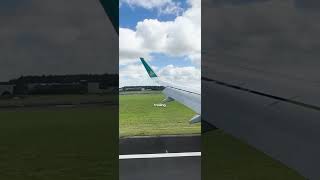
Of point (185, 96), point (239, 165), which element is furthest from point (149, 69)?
point (239, 165)

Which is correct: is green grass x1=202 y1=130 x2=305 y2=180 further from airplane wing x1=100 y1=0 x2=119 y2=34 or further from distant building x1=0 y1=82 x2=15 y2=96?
distant building x1=0 y1=82 x2=15 y2=96

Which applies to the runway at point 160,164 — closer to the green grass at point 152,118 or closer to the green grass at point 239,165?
the green grass at point 239,165

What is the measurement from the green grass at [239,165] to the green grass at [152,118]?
70 centimetres

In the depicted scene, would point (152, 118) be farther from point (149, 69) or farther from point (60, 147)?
point (60, 147)

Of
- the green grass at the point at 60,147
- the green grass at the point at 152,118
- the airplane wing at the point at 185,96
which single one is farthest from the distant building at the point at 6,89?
the airplane wing at the point at 185,96

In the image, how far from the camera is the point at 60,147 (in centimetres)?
410

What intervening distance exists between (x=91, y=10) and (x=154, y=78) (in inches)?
92.3

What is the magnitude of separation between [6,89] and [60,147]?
3275 mm

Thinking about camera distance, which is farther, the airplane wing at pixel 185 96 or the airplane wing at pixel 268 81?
the airplane wing at pixel 185 96

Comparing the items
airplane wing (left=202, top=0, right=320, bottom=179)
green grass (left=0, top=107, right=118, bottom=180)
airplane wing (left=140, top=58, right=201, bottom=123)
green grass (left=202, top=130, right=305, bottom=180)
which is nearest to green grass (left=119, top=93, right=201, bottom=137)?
airplane wing (left=140, top=58, right=201, bottom=123)

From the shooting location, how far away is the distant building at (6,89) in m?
6.21

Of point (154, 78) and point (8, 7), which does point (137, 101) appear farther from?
point (8, 7)

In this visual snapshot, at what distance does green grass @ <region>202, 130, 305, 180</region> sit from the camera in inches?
111

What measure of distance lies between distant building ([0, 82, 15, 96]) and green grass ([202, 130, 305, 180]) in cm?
372
